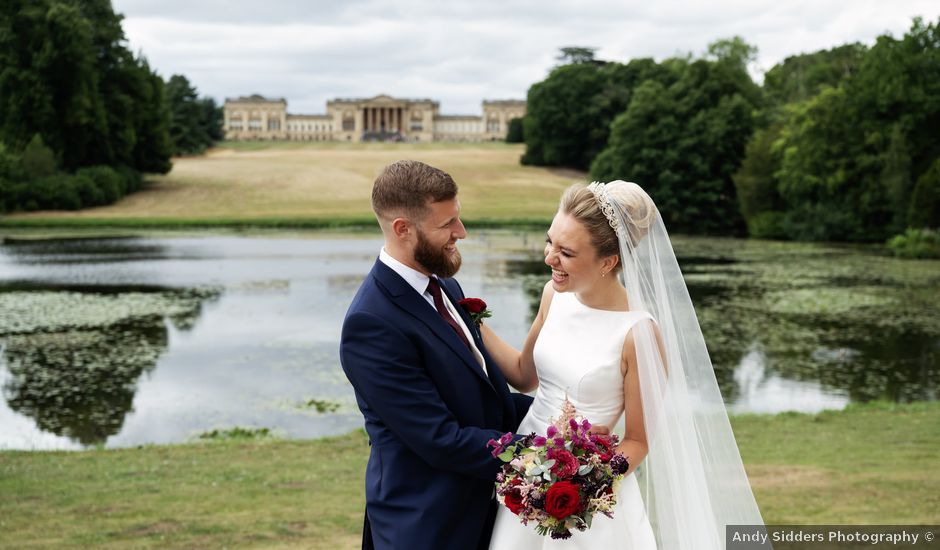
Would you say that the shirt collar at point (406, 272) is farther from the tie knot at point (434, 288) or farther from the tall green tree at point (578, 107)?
the tall green tree at point (578, 107)

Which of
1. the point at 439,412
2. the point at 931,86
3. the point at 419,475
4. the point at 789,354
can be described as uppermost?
the point at 931,86

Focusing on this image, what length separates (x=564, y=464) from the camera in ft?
9.70

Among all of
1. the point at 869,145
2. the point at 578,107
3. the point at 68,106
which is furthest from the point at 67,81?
the point at 869,145

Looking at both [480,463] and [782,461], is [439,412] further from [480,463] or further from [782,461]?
[782,461]

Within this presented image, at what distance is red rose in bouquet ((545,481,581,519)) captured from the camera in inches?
114

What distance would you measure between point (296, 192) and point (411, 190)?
206 feet

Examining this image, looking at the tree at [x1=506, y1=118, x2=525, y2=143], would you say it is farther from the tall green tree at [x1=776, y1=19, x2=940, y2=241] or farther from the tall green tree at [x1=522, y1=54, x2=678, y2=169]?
the tall green tree at [x1=776, y1=19, x2=940, y2=241]

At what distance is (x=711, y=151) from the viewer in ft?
169

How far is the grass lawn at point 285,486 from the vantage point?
6773mm

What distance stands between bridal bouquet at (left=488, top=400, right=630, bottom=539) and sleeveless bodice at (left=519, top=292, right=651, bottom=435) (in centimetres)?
43

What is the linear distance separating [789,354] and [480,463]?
15361 mm

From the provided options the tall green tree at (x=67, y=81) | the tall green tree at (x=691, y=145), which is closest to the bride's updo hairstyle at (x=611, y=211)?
the tall green tree at (x=691, y=145)

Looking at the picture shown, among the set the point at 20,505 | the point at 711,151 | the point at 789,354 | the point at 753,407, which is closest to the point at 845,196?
the point at 711,151

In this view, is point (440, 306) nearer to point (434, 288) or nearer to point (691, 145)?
point (434, 288)
